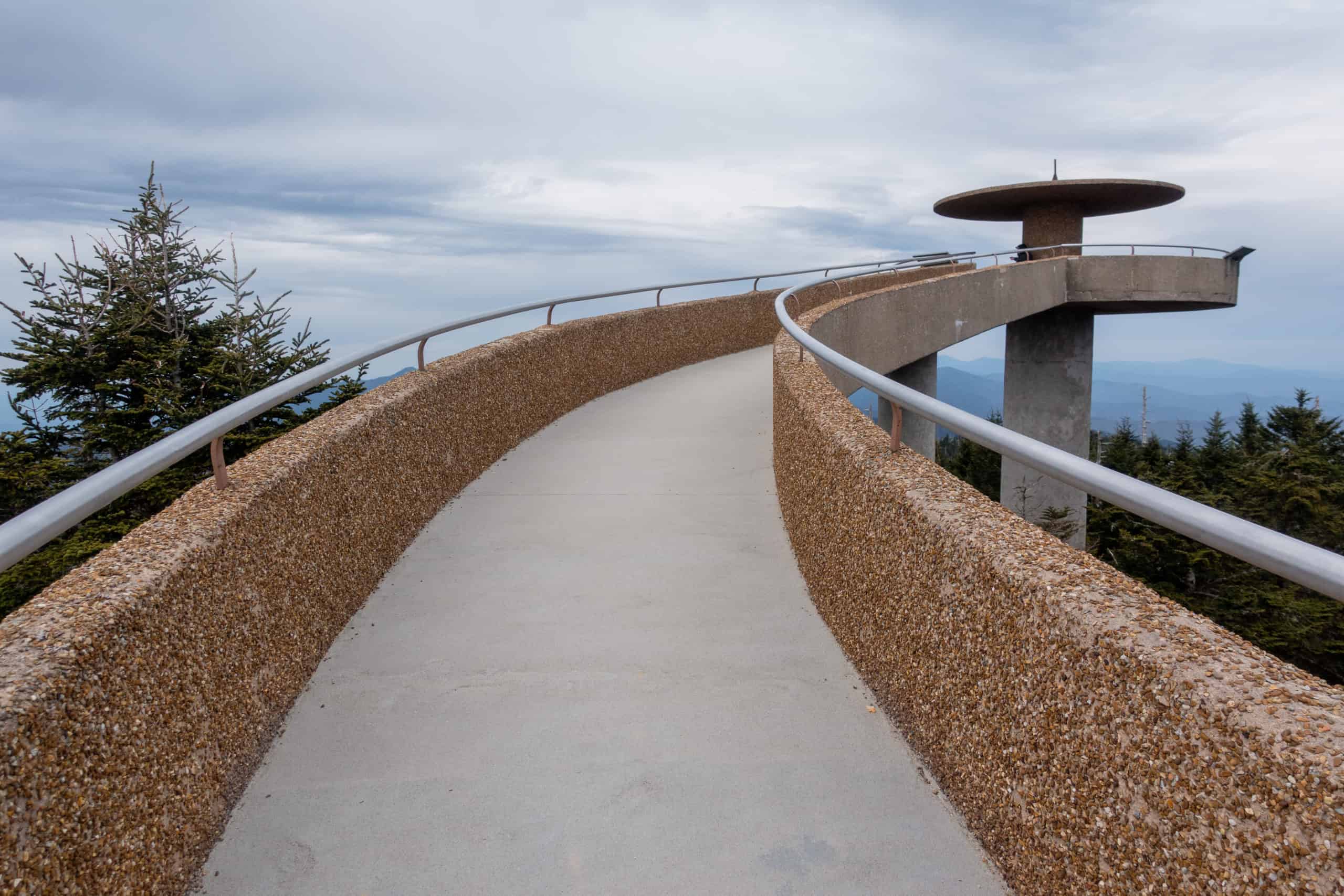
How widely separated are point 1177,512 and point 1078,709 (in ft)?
2.16

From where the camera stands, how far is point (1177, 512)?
7.64 ft

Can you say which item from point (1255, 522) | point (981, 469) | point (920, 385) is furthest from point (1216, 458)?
point (1255, 522)

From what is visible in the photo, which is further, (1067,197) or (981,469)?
(981,469)

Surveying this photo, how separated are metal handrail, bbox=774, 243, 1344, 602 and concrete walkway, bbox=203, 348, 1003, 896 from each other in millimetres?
1391

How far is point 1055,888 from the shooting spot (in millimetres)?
2744

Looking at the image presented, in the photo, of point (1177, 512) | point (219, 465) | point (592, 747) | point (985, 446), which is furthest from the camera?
point (219, 465)

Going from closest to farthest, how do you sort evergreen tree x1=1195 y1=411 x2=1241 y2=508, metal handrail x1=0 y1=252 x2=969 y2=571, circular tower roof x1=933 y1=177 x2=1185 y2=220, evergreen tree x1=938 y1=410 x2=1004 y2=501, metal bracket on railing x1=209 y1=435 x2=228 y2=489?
metal handrail x1=0 y1=252 x2=969 y2=571 < metal bracket on railing x1=209 y1=435 x2=228 y2=489 < circular tower roof x1=933 y1=177 x2=1185 y2=220 < evergreen tree x1=1195 y1=411 x2=1241 y2=508 < evergreen tree x1=938 y1=410 x2=1004 y2=501

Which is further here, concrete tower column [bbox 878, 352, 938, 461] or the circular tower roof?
the circular tower roof

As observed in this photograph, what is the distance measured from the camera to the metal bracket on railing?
13.3 feet

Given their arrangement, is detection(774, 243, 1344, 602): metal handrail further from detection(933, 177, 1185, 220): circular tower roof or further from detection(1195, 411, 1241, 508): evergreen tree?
detection(1195, 411, 1241, 508): evergreen tree

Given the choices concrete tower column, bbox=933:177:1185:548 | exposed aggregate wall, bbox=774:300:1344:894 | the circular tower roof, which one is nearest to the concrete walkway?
exposed aggregate wall, bbox=774:300:1344:894

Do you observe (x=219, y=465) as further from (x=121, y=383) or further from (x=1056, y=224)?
(x=1056, y=224)

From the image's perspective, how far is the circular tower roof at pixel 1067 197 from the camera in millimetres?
27953

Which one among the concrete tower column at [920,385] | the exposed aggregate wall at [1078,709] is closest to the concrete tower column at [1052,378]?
the concrete tower column at [920,385]
